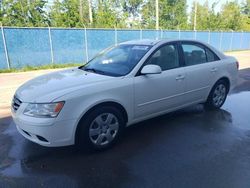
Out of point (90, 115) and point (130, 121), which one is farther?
point (130, 121)

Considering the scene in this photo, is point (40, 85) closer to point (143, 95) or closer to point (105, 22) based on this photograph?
point (143, 95)

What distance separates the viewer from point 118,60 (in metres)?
4.33

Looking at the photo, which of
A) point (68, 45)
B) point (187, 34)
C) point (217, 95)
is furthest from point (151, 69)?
point (187, 34)

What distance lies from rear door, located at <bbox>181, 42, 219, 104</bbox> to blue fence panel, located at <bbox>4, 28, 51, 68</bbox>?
10384 mm

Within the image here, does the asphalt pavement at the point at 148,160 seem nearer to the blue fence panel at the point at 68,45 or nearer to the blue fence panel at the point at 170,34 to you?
the blue fence panel at the point at 68,45

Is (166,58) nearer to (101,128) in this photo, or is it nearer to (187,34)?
(101,128)

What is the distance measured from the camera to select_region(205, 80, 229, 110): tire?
5.36 meters

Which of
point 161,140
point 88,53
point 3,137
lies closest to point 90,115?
point 161,140

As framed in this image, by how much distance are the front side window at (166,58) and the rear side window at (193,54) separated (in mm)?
270

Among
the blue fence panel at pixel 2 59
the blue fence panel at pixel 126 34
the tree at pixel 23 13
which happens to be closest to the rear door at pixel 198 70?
the blue fence panel at pixel 2 59

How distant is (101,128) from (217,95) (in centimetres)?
308

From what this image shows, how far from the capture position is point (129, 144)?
394 centimetres

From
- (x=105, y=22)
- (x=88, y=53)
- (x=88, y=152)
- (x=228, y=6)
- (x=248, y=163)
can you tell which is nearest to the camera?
(x=248, y=163)

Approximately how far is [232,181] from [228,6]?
44179 mm
